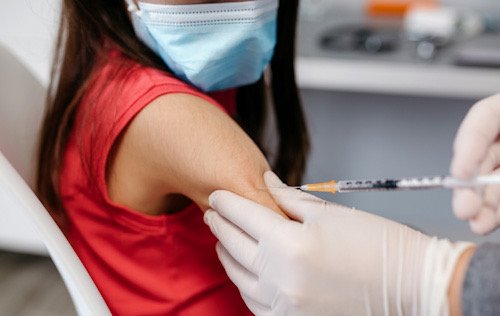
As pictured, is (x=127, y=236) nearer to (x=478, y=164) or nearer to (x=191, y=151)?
(x=191, y=151)

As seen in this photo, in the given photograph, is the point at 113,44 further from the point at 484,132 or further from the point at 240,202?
the point at 484,132

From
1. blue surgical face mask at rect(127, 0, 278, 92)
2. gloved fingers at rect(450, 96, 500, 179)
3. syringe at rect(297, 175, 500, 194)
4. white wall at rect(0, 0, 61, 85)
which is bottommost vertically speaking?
white wall at rect(0, 0, 61, 85)

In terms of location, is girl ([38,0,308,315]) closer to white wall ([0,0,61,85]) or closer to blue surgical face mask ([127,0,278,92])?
blue surgical face mask ([127,0,278,92])

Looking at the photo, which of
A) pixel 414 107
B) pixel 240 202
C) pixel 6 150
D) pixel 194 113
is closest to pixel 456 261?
pixel 240 202

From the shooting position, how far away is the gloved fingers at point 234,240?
938 millimetres

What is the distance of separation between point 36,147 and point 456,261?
0.80 meters

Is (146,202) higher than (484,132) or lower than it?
lower

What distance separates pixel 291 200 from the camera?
3.15 ft

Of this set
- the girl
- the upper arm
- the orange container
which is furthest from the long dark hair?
the orange container

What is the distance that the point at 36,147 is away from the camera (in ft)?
3.95

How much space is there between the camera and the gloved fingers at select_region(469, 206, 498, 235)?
0.87 m

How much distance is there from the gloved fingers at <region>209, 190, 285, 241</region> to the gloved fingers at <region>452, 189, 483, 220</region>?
24 cm

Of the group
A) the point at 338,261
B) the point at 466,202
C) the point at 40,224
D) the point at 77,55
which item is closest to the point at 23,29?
the point at 77,55

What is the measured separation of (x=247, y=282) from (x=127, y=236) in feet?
0.84
